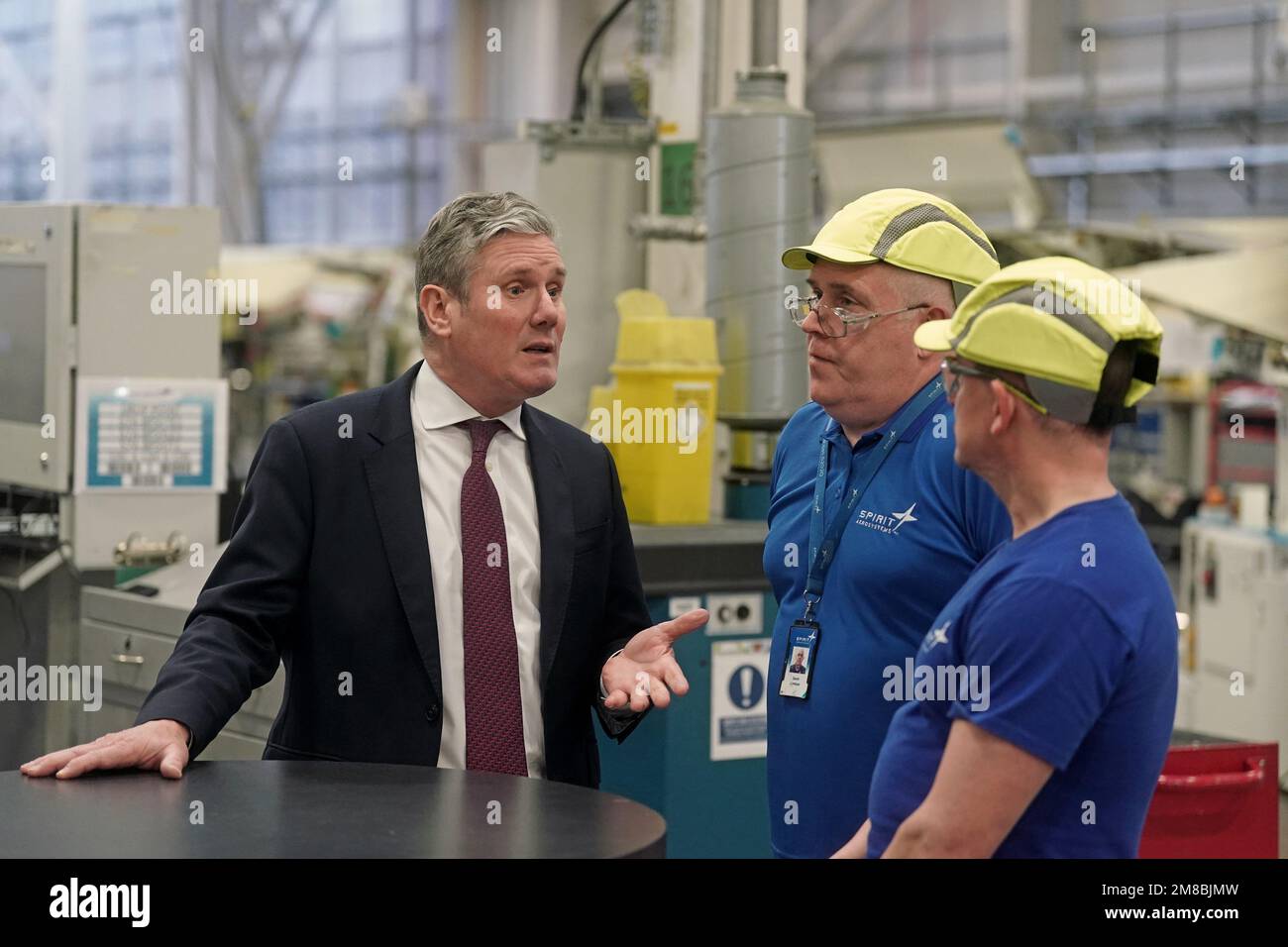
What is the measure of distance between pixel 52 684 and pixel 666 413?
168cm

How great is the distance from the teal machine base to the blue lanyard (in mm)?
1397

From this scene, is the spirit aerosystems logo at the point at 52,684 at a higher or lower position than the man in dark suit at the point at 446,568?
lower

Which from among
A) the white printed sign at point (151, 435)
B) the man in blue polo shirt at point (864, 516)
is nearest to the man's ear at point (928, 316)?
the man in blue polo shirt at point (864, 516)

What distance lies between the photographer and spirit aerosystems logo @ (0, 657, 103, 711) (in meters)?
3.82

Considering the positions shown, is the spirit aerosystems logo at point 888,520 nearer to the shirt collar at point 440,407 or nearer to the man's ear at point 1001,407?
the man's ear at point 1001,407

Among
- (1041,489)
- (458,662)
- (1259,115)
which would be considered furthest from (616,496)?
(1259,115)

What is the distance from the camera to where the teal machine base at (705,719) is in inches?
141

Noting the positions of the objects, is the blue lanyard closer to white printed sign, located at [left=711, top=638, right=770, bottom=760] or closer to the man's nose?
the man's nose

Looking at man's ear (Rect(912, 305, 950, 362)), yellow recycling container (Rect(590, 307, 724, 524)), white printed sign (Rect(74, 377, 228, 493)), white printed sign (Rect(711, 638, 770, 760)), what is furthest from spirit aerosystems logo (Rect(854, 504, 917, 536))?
white printed sign (Rect(74, 377, 228, 493))

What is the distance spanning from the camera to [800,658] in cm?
215

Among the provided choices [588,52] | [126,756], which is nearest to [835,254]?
[126,756]

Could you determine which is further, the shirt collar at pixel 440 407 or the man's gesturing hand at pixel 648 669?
the shirt collar at pixel 440 407

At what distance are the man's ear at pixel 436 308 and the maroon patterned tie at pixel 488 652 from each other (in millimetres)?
259

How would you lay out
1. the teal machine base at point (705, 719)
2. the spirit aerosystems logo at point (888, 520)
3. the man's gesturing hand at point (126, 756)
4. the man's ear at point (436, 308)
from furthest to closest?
the teal machine base at point (705, 719) < the man's ear at point (436, 308) < the spirit aerosystems logo at point (888, 520) < the man's gesturing hand at point (126, 756)
